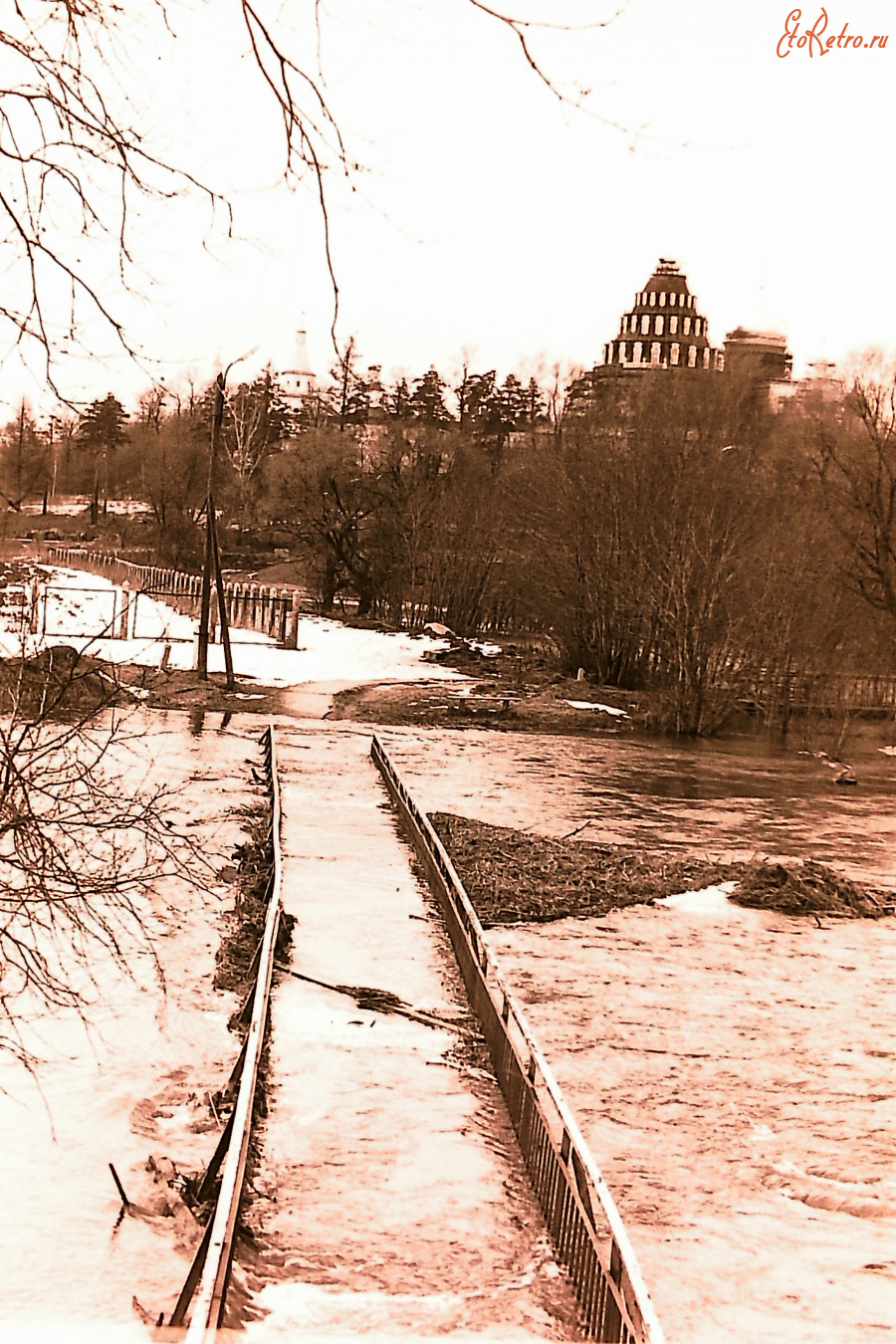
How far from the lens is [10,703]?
561 centimetres

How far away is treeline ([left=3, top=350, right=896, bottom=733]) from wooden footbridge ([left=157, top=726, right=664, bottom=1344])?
1290 centimetres

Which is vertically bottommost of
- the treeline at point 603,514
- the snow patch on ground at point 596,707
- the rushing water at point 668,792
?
the rushing water at point 668,792

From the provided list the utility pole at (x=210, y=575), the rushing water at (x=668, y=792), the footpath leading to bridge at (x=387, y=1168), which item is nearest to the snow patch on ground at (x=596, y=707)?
the rushing water at (x=668, y=792)

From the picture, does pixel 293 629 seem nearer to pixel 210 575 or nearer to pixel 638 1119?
pixel 210 575

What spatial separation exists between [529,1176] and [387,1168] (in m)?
0.55

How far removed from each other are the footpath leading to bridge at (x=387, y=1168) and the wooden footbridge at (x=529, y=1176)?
9cm

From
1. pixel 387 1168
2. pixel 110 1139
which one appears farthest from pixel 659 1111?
pixel 110 1139

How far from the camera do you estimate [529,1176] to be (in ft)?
18.6

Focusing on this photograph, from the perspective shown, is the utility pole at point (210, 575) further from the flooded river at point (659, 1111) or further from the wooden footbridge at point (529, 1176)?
the wooden footbridge at point (529, 1176)

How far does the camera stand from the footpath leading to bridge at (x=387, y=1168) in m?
4.58

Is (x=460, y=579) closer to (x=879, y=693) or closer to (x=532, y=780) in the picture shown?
(x=879, y=693)

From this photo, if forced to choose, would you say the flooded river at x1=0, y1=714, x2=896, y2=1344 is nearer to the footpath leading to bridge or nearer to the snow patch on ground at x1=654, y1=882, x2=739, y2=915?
the snow patch on ground at x1=654, y1=882, x2=739, y2=915

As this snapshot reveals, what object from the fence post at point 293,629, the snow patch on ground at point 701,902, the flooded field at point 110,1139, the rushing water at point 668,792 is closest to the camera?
the flooded field at point 110,1139

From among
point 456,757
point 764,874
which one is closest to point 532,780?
point 456,757
